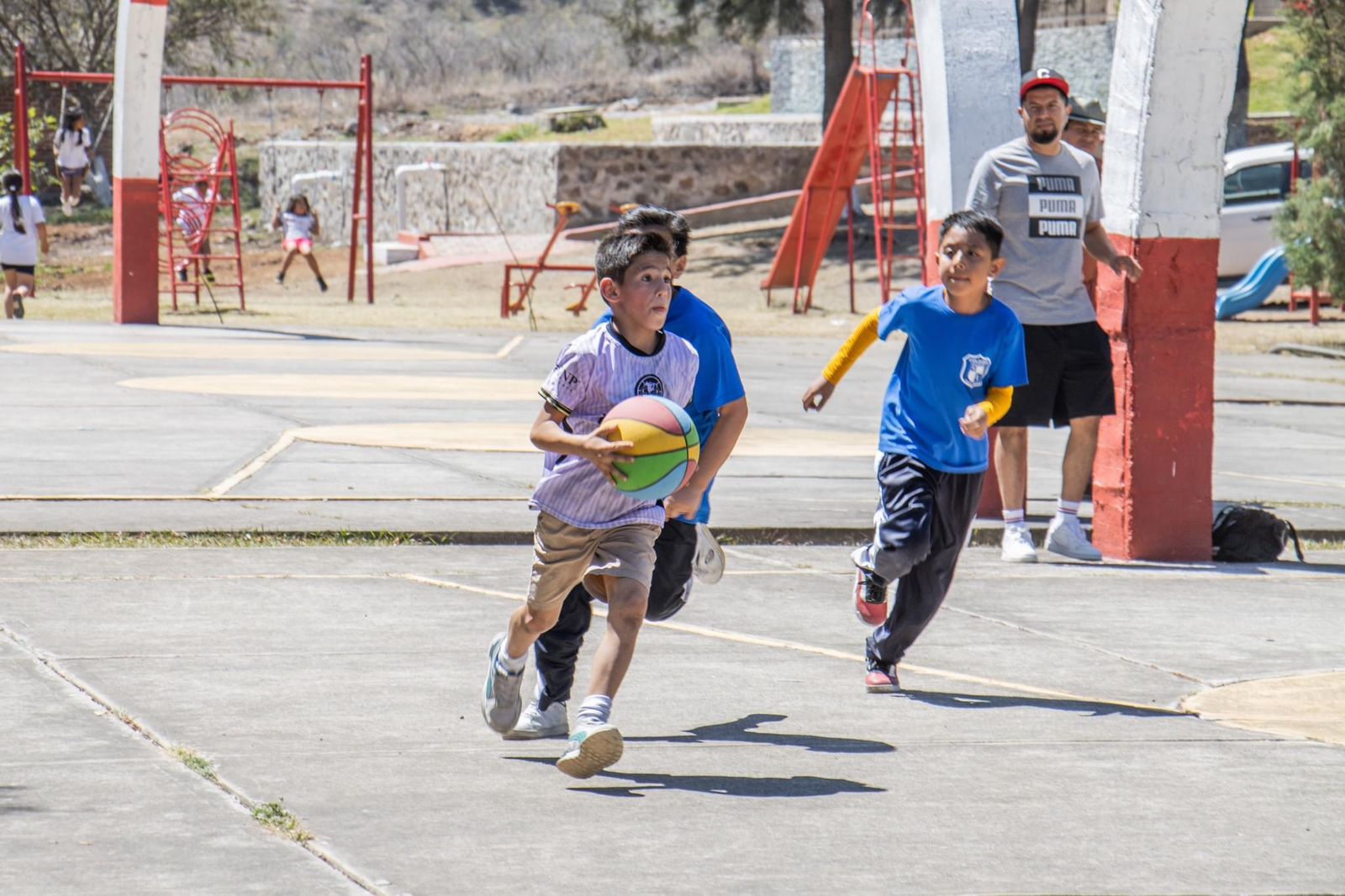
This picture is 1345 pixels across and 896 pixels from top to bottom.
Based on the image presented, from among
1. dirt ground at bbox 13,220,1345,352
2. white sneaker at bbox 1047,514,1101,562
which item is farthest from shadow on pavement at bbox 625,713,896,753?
dirt ground at bbox 13,220,1345,352

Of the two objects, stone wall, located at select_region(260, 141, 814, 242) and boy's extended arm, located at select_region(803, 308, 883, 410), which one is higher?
stone wall, located at select_region(260, 141, 814, 242)

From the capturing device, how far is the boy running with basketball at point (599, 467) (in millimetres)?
5266

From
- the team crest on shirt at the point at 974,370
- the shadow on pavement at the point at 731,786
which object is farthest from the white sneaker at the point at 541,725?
the team crest on shirt at the point at 974,370

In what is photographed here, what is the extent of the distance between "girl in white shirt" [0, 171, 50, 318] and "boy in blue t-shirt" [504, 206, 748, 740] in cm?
1729

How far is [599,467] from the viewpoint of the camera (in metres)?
5.20

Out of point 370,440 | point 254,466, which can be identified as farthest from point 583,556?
point 370,440

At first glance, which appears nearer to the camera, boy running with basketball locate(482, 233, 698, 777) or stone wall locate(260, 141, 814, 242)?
boy running with basketball locate(482, 233, 698, 777)

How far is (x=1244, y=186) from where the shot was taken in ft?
90.4

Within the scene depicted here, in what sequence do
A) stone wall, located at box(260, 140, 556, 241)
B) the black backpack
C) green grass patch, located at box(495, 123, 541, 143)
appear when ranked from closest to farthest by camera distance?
the black backpack
stone wall, located at box(260, 140, 556, 241)
green grass patch, located at box(495, 123, 541, 143)

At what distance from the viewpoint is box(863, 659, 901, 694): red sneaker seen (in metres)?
6.35

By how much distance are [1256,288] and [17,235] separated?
1508cm

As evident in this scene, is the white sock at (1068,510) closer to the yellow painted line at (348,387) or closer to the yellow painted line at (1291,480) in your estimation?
the yellow painted line at (1291,480)

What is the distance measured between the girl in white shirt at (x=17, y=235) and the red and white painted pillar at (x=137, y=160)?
65.2 inches

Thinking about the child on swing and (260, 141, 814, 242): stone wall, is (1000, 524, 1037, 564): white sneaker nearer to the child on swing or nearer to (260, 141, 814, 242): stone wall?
the child on swing
